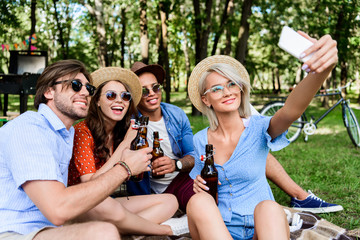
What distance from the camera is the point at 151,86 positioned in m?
4.21

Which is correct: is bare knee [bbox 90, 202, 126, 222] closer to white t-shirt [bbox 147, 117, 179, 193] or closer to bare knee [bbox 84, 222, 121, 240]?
bare knee [bbox 84, 222, 121, 240]

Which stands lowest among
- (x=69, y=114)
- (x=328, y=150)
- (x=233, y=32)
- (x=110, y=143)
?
(x=328, y=150)

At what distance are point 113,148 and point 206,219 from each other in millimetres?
1671

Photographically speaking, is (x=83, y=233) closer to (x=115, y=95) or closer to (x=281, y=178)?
(x=115, y=95)

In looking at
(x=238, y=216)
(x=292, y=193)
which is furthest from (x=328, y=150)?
(x=238, y=216)

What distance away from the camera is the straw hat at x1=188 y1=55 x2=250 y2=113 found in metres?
3.25

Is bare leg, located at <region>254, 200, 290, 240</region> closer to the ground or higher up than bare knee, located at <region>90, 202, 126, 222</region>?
higher up

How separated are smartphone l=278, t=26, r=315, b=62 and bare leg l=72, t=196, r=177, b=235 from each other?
2.05 m

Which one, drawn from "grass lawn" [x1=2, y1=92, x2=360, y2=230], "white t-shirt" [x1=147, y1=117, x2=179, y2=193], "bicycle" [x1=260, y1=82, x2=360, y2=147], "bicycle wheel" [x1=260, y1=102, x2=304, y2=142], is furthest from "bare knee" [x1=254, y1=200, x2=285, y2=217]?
"bicycle wheel" [x1=260, y1=102, x2=304, y2=142]

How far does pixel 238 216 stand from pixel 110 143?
5.54ft

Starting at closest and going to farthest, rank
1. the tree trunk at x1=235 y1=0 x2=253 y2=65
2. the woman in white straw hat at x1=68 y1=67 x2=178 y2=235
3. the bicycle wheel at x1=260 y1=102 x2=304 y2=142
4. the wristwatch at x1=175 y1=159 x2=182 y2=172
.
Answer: the woman in white straw hat at x1=68 y1=67 x2=178 y2=235, the wristwatch at x1=175 y1=159 x2=182 y2=172, the bicycle wheel at x1=260 y1=102 x2=304 y2=142, the tree trunk at x1=235 y1=0 x2=253 y2=65

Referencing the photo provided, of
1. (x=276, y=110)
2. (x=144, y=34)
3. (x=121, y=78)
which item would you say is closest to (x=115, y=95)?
(x=121, y=78)

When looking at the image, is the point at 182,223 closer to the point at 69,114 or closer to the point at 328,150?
the point at 69,114

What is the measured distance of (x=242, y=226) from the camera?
276cm
